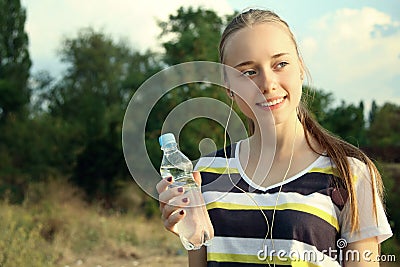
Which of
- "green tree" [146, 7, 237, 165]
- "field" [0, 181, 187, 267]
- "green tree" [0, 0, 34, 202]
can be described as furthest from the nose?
"green tree" [0, 0, 34, 202]

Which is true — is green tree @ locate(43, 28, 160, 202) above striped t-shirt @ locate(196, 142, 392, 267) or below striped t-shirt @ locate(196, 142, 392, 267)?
above

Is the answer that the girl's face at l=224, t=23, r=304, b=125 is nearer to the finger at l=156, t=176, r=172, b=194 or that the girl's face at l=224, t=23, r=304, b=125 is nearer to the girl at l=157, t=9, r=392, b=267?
the girl at l=157, t=9, r=392, b=267

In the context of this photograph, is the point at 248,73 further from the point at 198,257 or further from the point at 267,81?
the point at 198,257

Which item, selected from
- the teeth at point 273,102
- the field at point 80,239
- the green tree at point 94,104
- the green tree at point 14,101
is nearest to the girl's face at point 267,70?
the teeth at point 273,102

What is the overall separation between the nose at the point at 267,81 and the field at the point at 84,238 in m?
3.82

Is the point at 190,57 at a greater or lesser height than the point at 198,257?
greater

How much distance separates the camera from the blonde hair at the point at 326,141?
1.26 meters

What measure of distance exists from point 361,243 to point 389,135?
7.34 meters

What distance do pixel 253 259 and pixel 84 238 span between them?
6.95 meters

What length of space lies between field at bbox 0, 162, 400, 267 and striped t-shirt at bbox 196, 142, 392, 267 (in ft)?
12.2

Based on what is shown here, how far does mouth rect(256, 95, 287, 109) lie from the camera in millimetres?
1301

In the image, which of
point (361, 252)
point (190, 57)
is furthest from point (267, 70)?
point (190, 57)

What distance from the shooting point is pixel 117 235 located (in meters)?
8.23

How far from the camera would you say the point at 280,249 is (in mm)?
1278
